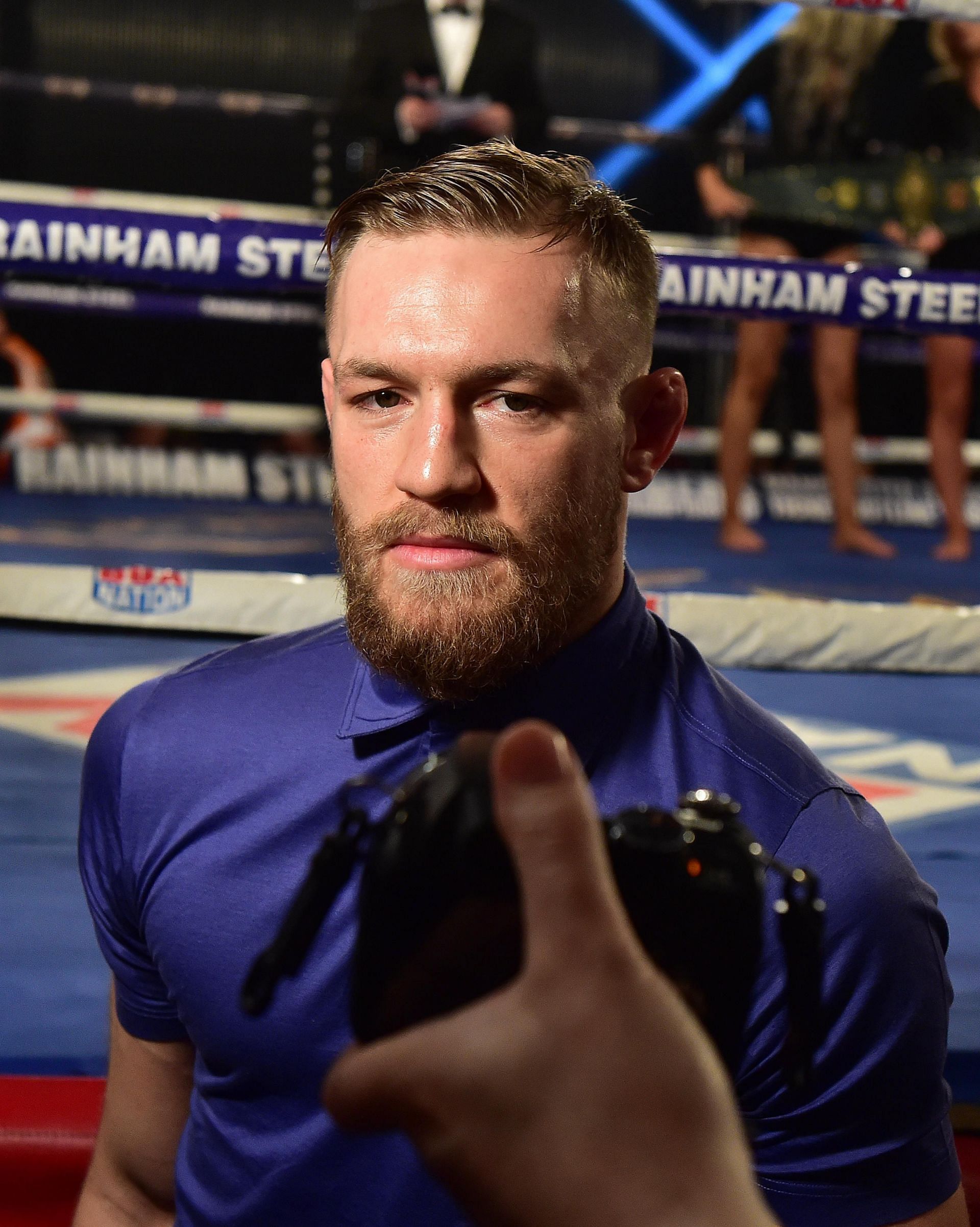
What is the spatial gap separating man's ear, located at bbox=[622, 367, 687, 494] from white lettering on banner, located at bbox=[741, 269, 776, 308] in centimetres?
169

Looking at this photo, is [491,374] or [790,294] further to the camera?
[790,294]

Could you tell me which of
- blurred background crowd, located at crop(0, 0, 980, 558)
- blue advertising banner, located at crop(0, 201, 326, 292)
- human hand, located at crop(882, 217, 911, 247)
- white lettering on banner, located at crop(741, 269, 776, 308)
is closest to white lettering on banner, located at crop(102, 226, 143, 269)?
blue advertising banner, located at crop(0, 201, 326, 292)

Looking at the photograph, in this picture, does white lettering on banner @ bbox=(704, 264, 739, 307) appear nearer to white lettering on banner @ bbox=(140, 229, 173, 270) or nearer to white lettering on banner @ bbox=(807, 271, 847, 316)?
white lettering on banner @ bbox=(807, 271, 847, 316)

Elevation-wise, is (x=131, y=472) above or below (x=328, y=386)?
below

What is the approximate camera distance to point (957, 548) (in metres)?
3.77

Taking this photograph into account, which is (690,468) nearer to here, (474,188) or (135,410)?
(135,410)

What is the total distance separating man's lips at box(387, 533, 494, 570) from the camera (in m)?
0.36

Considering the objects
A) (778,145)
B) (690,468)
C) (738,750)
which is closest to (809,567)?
(778,145)

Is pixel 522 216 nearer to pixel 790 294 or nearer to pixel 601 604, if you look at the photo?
pixel 601 604

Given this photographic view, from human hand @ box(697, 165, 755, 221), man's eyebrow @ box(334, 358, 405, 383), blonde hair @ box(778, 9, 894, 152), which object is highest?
blonde hair @ box(778, 9, 894, 152)

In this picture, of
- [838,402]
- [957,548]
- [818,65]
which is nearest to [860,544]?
[957,548]

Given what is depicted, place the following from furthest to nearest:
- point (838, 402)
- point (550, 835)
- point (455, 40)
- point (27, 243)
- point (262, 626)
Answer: point (455, 40), point (838, 402), point (262, 626), point (27, 243), point (550, 835)

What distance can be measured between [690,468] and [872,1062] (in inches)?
204

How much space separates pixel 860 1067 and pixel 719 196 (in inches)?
118
